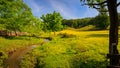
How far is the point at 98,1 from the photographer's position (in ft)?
79.0

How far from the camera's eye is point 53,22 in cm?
8762

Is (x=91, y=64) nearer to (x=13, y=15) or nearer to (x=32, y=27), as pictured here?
(x=13, y=15)

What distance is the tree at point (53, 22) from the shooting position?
8706 centimetres

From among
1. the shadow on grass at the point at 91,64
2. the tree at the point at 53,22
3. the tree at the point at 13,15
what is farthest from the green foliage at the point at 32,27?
the shadow on grass at the point at 91,64

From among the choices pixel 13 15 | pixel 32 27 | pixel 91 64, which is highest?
pixel 13 15

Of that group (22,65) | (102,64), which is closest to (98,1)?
(102,64)

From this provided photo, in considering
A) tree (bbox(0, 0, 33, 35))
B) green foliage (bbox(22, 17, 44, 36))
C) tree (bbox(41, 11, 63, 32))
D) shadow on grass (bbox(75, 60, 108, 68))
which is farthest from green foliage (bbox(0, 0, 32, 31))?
shadow on grass (bbox(75, 60, 108, 68))

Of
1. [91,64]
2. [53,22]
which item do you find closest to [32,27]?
[53,22]

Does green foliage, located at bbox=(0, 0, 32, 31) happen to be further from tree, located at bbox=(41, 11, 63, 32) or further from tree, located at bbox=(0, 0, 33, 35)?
tree, located at bbox=(41, 11, 63, 32)

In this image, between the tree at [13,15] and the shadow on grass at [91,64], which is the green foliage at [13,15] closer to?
the tree at [13,15]

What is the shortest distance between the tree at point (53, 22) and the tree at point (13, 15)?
1009 inches

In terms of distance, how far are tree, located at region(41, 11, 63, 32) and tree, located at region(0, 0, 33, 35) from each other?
25.6 meters

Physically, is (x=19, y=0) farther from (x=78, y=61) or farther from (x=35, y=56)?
(x=78, y=61)

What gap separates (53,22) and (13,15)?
101 ft
